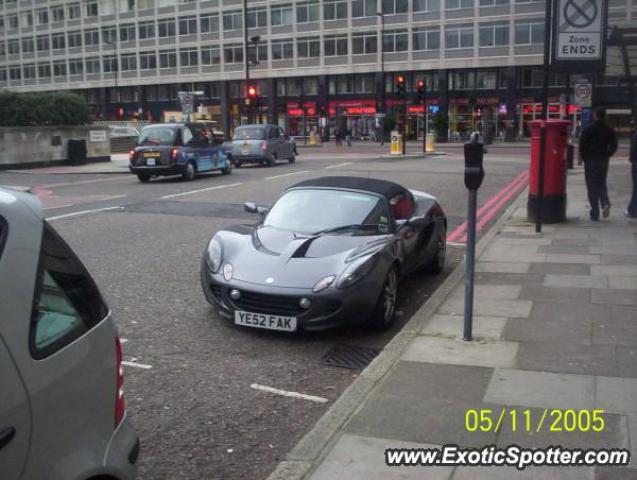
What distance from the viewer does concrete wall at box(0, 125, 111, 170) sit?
28.2m

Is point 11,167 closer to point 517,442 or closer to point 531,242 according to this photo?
point 531,242

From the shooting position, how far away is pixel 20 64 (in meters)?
90.2

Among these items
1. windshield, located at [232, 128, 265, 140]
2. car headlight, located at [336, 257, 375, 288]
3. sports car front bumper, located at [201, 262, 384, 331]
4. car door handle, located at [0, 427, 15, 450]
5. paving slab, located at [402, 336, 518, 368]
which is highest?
windshield, located at [232, 128, 265, 140]

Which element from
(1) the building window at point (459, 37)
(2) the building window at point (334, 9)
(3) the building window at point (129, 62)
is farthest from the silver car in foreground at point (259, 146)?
(3) the building window at point (129, 62)

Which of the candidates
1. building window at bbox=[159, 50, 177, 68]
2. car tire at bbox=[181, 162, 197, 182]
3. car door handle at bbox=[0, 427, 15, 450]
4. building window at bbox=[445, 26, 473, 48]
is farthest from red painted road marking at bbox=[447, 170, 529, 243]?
building window at bbox=[159, 50, 177, 68]

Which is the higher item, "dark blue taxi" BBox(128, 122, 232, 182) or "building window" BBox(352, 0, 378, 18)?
"building window" BBox(352, 0, 378, 18)

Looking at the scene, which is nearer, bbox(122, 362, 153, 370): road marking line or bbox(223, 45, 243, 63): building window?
bbox(122, 362, 153, 370): road marking line

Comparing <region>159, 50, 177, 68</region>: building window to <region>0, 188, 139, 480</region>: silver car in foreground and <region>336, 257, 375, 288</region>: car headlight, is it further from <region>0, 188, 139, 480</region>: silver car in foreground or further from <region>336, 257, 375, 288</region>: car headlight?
<region>0, 188, 139, 480</region>: silver car in foreground

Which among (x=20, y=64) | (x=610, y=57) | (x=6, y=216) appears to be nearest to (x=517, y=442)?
(x=6, y=216)

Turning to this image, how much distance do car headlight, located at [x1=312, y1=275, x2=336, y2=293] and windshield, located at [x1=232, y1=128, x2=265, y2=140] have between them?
24345mm

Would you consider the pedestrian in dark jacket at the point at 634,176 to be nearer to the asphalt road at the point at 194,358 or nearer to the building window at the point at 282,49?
the asphalt road at the point at 194,358

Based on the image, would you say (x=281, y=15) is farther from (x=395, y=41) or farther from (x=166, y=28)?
(x=166, y=28)

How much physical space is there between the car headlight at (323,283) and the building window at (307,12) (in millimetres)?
66001

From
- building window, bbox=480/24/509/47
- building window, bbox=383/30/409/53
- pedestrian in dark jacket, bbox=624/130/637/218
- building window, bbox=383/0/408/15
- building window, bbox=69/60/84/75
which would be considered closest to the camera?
pedestrian in dark jacket, bbox=624/130/637/218
